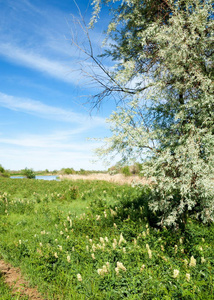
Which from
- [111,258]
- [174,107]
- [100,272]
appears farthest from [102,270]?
[174,107]

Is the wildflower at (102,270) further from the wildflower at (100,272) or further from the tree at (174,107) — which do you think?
the tree at (174,107)

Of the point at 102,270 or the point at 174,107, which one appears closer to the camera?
the point at 102,270

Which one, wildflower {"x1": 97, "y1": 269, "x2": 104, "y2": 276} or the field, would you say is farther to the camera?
wildflower {"x1": 97, "y1": 269, "x2": 104, "y2": 276}

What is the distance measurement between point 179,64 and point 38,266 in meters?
5.83

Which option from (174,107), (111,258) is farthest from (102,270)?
(174,107)

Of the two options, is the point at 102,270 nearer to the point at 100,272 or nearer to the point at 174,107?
the point at 100,272

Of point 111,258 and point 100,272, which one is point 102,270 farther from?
point 111,258

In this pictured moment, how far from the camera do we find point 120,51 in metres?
6.62

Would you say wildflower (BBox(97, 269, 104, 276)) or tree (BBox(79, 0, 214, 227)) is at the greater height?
tree (BBox(79, 0, 214, 227))

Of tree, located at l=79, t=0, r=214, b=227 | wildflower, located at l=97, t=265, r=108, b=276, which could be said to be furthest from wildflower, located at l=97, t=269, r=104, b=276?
tree, located at l=79, t=0, r=214, b=227

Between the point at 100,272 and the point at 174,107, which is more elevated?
the point at 174,107

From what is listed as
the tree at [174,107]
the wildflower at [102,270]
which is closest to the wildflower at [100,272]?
the wildflower at [102,270]

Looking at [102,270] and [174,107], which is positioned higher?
[174,107]

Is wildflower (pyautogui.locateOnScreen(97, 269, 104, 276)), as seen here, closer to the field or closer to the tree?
the field
